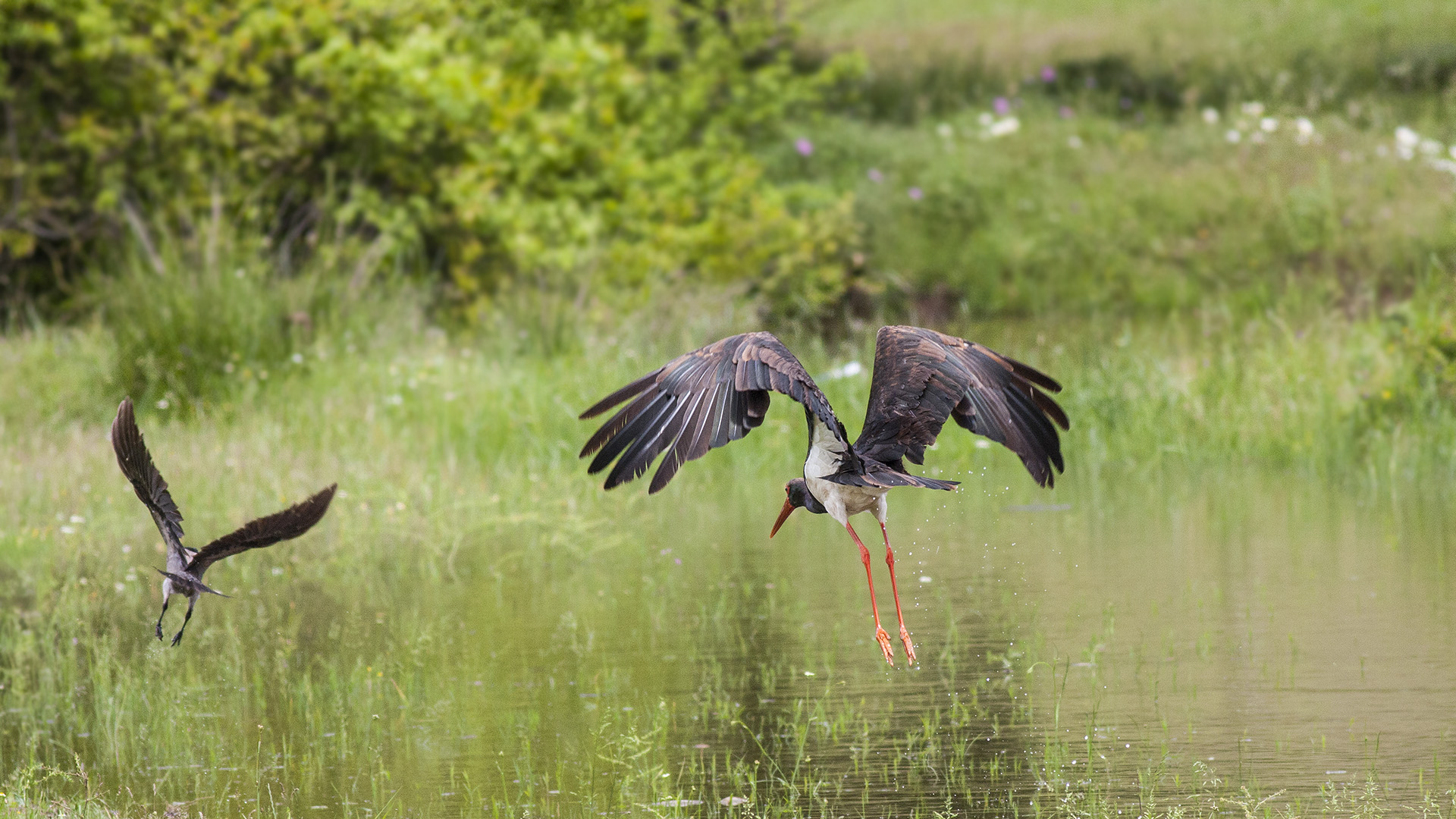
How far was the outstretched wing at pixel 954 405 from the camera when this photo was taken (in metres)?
6.11

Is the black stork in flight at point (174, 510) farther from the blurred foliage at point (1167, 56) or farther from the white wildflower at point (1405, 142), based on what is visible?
the blurred foliage at point (1167, 56)

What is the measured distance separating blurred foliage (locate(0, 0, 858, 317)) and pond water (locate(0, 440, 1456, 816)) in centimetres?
674

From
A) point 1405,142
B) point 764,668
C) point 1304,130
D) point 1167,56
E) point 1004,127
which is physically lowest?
point 764,668

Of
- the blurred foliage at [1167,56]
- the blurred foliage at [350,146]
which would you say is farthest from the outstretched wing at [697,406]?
the blurred foliage at [1167,56]

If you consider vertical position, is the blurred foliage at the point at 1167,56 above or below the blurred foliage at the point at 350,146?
above

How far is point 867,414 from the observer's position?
246 inches

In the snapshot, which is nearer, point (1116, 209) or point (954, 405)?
point (954, 405)

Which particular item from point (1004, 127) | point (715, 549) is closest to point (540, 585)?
point (715, 549)

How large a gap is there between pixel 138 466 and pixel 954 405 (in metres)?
2.61

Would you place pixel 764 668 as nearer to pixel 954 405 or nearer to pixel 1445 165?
pixel 954 405

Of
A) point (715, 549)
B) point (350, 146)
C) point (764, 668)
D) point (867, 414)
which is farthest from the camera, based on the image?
point (350, 146)

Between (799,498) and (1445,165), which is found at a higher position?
(1445,165)

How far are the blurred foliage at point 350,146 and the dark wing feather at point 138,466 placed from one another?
1018 cm

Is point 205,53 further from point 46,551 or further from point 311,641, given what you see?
point 311,641
